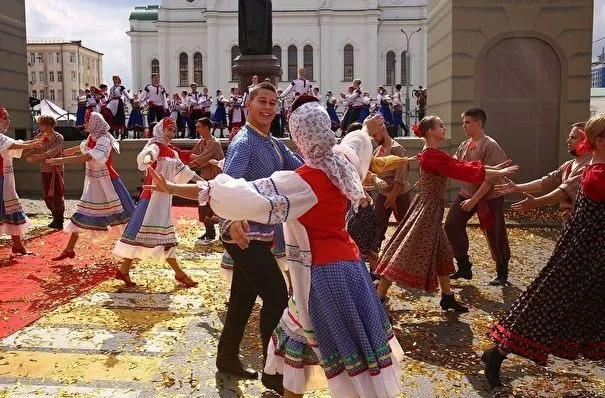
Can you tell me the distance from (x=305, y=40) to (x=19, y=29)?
130ft

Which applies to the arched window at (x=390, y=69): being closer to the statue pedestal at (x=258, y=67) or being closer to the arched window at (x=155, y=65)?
the arched window at (x=155, y=65)

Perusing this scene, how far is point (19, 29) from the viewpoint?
55.9ft

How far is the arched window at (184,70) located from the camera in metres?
55.9

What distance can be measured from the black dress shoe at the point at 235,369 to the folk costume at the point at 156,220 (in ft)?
8.39

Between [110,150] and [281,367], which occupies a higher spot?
[110,150]

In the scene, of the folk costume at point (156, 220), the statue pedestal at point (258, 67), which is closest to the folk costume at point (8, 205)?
the folk costume at point (156, 220)

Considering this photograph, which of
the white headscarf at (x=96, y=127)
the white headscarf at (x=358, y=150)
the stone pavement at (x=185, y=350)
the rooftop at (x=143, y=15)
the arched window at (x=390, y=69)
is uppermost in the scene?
the rooftop at (x=143, y=15)

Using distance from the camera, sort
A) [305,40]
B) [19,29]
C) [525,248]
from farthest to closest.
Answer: [305,40]
[19,29]
[525,248]

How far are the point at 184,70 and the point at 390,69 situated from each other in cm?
1778

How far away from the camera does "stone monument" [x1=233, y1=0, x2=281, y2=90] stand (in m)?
15.2

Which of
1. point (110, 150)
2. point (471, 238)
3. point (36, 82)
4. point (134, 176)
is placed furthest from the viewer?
point (36, 82)

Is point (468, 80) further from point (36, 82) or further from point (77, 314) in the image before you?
point (36, 82)

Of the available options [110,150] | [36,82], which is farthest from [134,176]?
[36,82]

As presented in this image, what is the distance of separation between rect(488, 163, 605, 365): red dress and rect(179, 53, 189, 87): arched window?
178 feet
